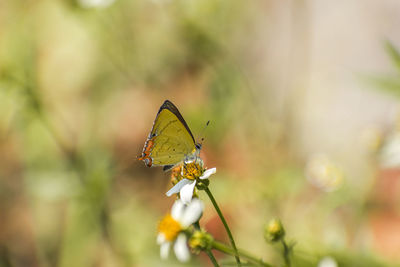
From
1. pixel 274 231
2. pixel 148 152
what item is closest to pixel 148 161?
pixel 148 152

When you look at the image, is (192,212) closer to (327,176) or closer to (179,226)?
(179,226)

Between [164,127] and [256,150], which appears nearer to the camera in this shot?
[164,127]

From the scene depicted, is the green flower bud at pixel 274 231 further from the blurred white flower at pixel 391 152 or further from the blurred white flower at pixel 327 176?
the blurred white flower at pixel 327 176

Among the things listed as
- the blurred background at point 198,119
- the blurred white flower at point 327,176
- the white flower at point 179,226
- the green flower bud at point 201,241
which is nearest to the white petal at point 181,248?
the white flower at point 179,226

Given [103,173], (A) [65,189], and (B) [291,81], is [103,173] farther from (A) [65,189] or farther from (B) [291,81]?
(B) [291,81]

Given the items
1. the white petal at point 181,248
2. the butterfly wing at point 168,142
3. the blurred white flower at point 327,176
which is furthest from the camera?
the blurred white flower at point 327,176

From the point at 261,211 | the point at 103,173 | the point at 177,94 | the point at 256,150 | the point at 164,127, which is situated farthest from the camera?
the point at 177,94

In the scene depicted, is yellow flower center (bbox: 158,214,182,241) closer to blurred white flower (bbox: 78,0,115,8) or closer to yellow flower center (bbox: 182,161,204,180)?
yellow flower center (bbox: 182,161,204,180)

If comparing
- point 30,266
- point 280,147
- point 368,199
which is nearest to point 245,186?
point 280,147
